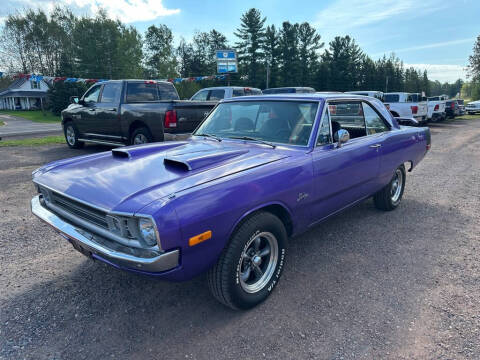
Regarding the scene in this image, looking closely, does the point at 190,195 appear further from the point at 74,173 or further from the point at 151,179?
the point at 74,173

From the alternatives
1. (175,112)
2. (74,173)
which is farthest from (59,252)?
(175,112)

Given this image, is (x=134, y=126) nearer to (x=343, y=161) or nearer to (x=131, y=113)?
(x=131, y=113)

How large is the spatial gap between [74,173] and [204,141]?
1388mm

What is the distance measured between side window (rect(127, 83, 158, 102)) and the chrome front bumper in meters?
6.62

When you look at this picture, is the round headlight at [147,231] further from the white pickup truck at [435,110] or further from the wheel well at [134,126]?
the white pickup truck at [435,110]

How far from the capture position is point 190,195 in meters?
2.17

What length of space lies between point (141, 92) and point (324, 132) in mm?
6692

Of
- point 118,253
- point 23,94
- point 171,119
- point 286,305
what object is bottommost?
point 286,305

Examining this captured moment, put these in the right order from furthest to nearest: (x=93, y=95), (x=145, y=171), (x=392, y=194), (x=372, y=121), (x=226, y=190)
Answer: (x=93, y=95), (x=392, y=194), (x=372, y=121), (x=145, y=171), (x=226, y=190)

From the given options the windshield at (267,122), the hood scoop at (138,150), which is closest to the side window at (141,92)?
the windshield at (267,122)

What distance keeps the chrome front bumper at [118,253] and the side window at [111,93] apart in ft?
22.0

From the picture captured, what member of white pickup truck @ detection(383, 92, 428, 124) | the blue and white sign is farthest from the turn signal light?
the blue and white sign

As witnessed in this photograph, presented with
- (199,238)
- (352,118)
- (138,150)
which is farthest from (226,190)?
(352,118)

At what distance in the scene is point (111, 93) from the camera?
348 inches
